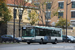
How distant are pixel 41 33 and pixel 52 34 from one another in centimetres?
250

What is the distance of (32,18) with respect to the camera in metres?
49.4

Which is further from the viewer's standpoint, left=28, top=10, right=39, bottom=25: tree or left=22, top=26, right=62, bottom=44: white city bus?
left=28, top=10, right=39, bottom=25: tree

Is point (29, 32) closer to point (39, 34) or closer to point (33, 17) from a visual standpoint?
point (39, 34)

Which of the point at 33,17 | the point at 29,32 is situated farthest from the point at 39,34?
the point at 33,17

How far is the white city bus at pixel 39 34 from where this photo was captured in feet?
100

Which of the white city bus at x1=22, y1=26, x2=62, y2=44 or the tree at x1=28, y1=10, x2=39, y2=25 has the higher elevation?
the tree at x1=28, y1=10, x2=39, y2=25

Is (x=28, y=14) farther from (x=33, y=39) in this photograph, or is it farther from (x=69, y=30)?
(x=33, y=39)

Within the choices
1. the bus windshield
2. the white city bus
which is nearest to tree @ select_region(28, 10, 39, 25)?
the white city bus

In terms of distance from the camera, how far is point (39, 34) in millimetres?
31562

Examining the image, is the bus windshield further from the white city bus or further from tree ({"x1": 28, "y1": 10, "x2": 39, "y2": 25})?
tree ({"x1": 28, "y1": 10, "x2": 39, "y2": 25})

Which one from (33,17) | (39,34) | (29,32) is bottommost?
(39,34)

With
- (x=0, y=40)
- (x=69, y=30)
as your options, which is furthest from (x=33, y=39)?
(x=69, y=30)

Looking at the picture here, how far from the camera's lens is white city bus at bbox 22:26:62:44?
30578 mm

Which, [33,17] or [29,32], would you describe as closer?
[29,32]
